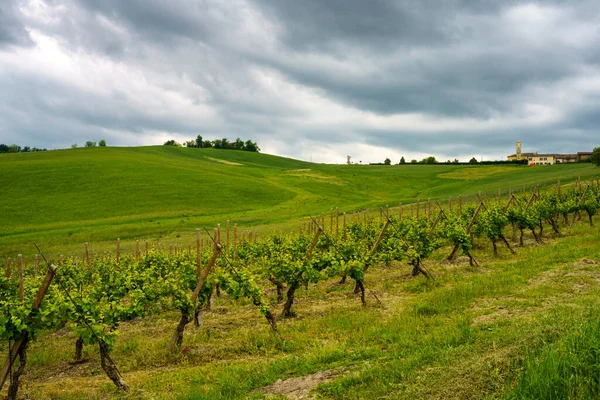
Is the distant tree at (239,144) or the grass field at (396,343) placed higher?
the distant tree at (239,144)

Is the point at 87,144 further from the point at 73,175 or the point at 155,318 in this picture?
the point at 155,318

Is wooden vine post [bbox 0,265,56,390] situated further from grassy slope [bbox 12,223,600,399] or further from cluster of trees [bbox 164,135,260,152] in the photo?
cluster of trees [bbox 164,135,260,152]

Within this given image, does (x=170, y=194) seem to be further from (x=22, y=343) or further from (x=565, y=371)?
(x=565, y=371)

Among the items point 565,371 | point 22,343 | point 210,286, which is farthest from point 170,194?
point 565,371

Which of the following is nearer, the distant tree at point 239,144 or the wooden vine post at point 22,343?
the wooden vine post at point 22,343

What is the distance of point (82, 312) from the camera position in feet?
31.1

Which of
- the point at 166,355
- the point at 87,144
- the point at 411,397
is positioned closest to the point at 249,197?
the point at 166,355

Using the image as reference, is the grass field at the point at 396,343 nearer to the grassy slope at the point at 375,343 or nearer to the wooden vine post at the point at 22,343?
the grassy slope at the point at 375,343

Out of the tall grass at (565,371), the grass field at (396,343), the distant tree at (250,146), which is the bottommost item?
the grass field at (396,343)

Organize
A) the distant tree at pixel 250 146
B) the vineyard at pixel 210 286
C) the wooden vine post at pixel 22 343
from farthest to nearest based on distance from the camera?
the distant tree at pixel 250 146
the vineyard at pixel 210 286
the wooden vine post at pixel 22 343

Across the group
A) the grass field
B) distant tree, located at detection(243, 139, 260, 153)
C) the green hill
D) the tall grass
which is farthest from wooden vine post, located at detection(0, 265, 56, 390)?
distant tree, located at detection(243, 139, 260, 153)

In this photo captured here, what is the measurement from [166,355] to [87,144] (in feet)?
528

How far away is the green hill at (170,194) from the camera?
40094mm

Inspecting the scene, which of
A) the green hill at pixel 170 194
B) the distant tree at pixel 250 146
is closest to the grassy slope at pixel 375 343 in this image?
the green hill at pixel 170 194
